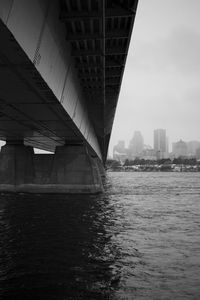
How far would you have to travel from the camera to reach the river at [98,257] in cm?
934

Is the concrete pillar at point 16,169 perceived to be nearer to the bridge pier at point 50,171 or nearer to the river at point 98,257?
the bridge pier at point 50,171

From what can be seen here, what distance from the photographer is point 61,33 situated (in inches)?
583

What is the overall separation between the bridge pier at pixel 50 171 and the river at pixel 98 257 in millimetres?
14803

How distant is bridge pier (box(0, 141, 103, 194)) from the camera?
3822cm

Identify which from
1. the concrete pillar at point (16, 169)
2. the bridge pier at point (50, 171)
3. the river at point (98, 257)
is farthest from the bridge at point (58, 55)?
the concrete pillar at point (16, 169)

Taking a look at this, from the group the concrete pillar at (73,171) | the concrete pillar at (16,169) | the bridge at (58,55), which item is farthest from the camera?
the concrete pillar at (16,169)

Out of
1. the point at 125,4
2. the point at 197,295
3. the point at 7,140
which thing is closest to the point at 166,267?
the point at 197,295

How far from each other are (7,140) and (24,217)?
69.7ft

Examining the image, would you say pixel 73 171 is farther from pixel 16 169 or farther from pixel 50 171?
pixel 16 169

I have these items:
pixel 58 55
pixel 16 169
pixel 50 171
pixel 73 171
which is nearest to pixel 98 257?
pixel 58 55

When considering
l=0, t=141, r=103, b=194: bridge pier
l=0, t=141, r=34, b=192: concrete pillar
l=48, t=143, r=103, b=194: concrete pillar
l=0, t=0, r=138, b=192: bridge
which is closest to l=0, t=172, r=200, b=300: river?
l=0, t=0, r=138, b=192: bridge

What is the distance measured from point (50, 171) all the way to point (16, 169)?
4.00m

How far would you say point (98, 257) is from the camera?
1270cm

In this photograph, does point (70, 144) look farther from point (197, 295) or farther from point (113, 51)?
point (197, 295)
